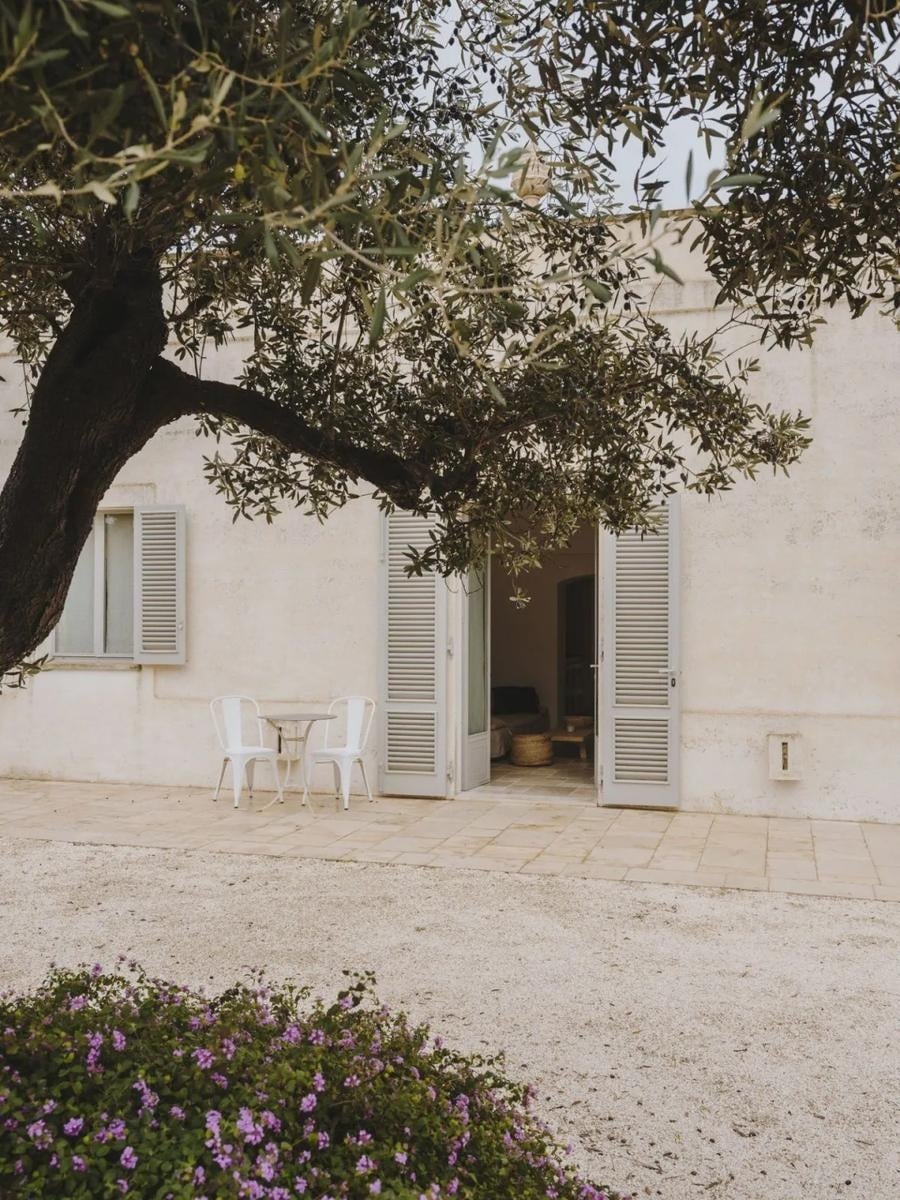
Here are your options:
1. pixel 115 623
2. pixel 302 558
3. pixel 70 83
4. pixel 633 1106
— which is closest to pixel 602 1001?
pixel 633 1106

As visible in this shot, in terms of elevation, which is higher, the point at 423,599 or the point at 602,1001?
the point at 423,599

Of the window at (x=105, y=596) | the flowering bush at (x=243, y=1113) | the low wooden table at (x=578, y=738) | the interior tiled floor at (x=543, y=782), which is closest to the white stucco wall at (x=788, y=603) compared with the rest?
the interior tiled floor at (x=543, y=782)

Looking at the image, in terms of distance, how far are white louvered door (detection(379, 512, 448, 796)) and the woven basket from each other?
7.81ft

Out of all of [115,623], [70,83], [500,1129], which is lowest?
[500,1129]

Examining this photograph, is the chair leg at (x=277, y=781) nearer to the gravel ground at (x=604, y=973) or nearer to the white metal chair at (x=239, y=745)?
the white metal chair at (x=239, y=745)

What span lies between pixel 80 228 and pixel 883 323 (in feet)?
20.4

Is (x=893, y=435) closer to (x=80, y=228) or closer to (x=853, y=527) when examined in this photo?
(x=853, y=527)

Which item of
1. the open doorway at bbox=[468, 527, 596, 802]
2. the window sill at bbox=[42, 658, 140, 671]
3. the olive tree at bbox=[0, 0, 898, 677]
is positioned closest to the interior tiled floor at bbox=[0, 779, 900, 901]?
the window sill at bbox=[42, 658, 140, 671]

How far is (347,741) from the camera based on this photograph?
8.09m

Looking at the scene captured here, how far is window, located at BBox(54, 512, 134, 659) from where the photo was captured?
9148mm

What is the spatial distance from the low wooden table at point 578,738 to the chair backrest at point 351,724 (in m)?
2.87

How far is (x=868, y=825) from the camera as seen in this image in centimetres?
721

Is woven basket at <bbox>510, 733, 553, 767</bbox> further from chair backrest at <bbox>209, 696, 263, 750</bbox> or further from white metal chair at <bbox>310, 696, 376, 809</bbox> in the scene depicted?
chair backrest at <bbox>209, 696, 263, 750</bbox>

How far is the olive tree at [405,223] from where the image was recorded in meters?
1.22
